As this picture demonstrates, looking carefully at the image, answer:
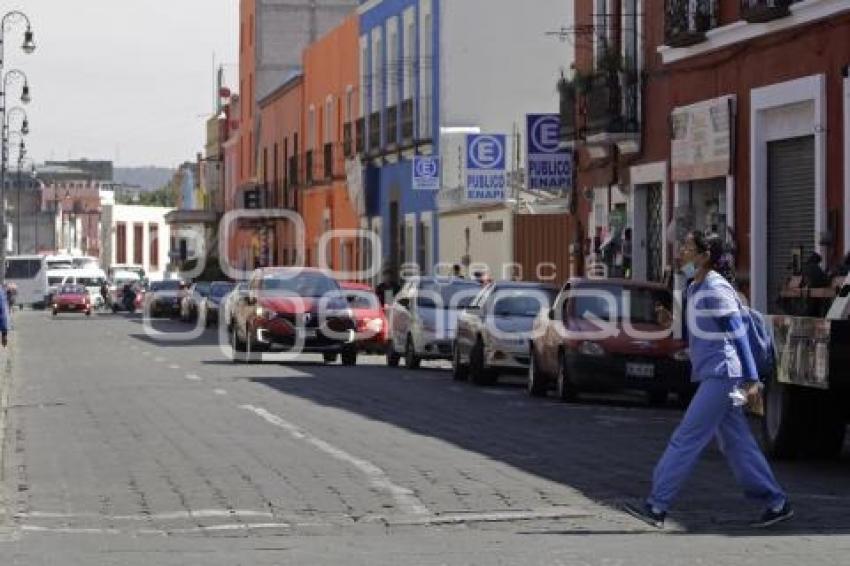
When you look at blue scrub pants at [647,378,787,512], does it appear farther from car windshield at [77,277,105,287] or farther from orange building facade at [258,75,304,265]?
car windshield at [77,277,105,287]

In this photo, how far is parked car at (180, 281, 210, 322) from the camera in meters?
70.6

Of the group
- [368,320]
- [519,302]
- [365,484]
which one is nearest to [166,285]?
[368,320]

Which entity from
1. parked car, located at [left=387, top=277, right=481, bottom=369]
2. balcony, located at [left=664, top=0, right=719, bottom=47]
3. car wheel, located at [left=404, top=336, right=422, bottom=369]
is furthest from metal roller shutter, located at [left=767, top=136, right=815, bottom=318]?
car wheel, located at [left=404, top=336, right=422, bottom=369]

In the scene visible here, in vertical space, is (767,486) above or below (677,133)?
below

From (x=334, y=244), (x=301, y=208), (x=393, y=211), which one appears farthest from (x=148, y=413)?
(x=301, y=208)

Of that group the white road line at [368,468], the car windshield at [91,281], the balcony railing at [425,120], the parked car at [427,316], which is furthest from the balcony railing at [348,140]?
the car windshield at [91,281]

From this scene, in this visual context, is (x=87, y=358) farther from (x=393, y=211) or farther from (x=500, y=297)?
(x=393, y=211)

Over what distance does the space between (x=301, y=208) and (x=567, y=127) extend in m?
40.4

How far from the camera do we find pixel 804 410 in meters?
18.1

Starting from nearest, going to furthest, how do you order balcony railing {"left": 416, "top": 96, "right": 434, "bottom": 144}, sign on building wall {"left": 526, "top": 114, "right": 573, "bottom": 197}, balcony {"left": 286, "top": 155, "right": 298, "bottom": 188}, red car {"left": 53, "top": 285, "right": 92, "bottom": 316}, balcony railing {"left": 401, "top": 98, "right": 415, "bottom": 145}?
1. sign on building wall {"left": 526, "top": 114, "right": 573, "bottom": 197}
2. balcony railing {"left": 416, "top": 96, "right": 434, "bottom": 144}
3. balcony railing {"left": 401, "top": 98, "right": 415, "bottom": 145}
4. balcony {"left": 286, "top": 155, "right": 298, "bottom": 188}
5. red car {"left": 53, "top": 285, "right": 92, "bottom": 316}

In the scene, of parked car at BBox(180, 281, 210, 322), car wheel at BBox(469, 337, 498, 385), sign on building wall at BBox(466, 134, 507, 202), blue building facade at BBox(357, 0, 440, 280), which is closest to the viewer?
car wheel at BBox(469, 337, 498, 385)

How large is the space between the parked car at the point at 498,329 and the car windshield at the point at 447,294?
3938 mm

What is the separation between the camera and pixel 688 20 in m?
32.8

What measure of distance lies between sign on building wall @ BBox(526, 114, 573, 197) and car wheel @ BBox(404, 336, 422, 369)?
207 inches
